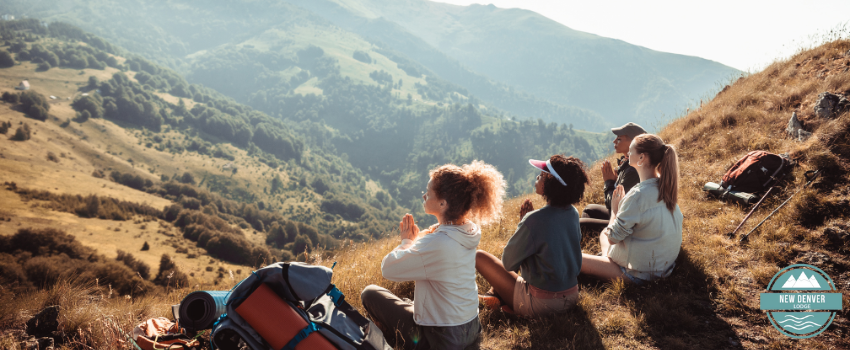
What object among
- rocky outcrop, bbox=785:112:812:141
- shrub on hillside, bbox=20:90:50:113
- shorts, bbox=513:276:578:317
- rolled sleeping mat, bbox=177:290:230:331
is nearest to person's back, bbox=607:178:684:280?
shorts, bbox=513:276:578:317

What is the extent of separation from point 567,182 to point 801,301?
2.17 meters

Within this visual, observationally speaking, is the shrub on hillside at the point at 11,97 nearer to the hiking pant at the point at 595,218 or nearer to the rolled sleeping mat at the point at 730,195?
the hiking pant at the point at 595,218

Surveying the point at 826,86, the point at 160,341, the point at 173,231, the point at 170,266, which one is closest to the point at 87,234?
the point at 173,231

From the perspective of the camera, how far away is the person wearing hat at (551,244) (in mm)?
2926

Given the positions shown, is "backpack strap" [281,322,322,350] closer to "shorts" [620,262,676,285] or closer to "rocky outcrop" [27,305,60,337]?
"rocky outcrop" [27,305,60,337]

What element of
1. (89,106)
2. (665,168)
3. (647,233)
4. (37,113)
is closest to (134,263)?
(647,233)

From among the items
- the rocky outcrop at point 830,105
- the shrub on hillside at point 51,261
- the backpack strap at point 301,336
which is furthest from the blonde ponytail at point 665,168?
the shrub on hillside at point 51,261

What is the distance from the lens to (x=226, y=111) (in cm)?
18588

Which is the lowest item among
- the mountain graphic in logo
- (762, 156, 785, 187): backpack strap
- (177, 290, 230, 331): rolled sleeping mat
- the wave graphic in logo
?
(177, 290, 230, 331): rolled sleeping mat

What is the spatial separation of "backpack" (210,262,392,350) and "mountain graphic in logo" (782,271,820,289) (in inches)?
147

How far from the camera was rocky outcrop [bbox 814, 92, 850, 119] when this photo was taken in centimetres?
539

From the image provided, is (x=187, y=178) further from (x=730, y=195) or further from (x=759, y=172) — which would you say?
(x=759, y=172)

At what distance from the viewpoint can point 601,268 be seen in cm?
369

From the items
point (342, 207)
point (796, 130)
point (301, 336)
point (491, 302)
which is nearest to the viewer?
Result: point (301, 336)
